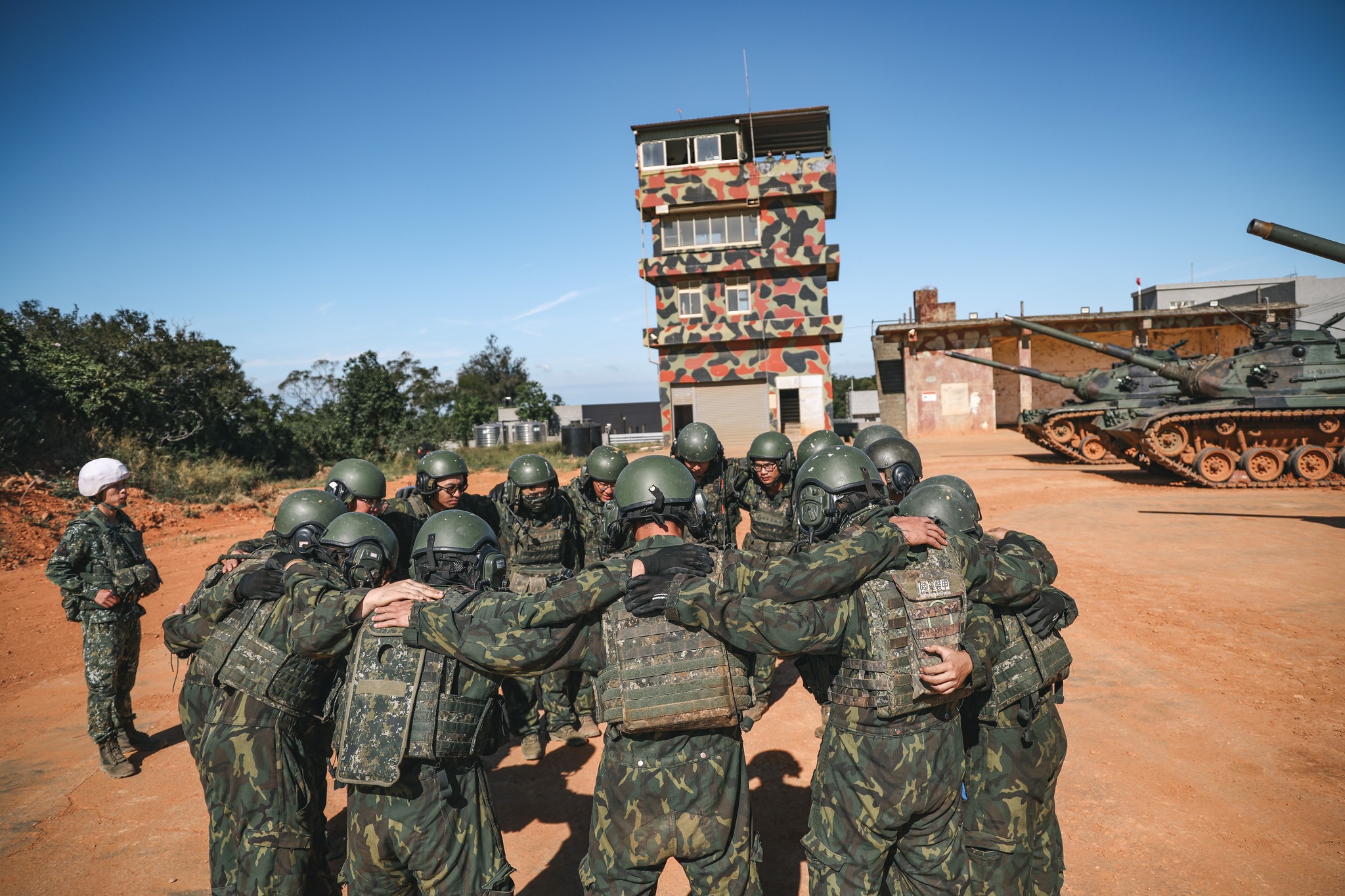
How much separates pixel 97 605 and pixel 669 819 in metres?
5.77

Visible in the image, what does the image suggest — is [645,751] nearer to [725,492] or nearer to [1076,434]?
[725,492]

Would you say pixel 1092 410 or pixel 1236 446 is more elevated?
pixel 1092 410

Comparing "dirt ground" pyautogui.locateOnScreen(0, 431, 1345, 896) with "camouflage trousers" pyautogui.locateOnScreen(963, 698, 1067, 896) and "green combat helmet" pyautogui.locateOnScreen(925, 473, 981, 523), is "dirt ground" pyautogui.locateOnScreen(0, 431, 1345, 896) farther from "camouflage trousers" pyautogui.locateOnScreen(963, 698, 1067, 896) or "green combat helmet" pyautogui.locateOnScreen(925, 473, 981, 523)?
"green combat helmet" pyautogui.locateOnScreen(925, 473, 981, 523)

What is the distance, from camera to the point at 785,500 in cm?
768

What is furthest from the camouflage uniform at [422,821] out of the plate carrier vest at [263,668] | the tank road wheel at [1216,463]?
the tank road wheel at [1216,463]

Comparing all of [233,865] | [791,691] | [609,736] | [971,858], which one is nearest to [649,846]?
[609,736]

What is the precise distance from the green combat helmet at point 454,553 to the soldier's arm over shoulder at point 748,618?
1.17 meters

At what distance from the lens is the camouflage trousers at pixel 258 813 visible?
364 centimetres

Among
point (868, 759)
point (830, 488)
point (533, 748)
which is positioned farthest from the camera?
point (533, 748)

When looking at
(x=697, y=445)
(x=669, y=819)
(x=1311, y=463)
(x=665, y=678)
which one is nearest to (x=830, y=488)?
(x=665, y=678)

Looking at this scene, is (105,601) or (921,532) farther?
(105,601)

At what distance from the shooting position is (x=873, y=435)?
6.59 m

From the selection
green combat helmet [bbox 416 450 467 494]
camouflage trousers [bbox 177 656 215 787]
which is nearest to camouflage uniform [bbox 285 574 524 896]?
camouflage trousers [bbox 177 656 215 787]

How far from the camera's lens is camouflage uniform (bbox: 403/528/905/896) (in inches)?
123
